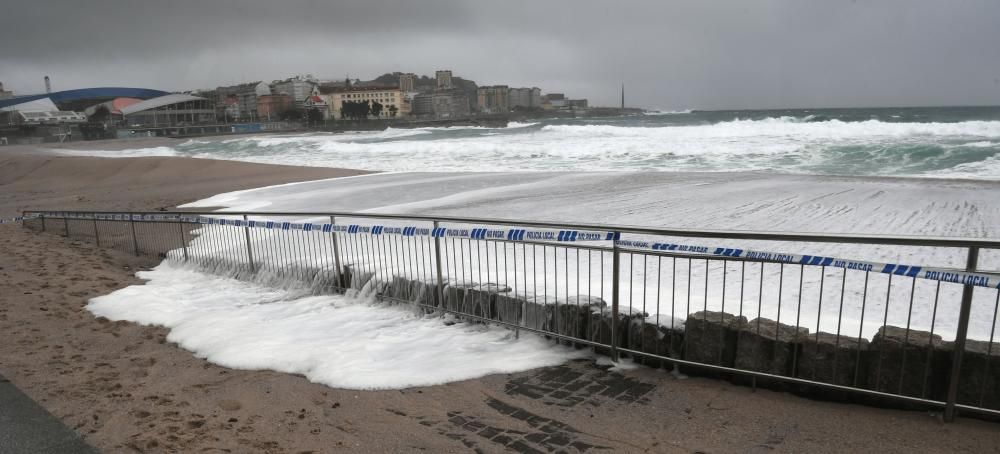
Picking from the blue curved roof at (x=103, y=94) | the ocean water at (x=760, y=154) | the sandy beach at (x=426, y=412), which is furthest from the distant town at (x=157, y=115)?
the sandy beach at (x=426, y=412)

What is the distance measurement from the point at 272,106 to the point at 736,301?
614 feet

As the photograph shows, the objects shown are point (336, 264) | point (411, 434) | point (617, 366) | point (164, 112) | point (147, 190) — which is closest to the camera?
point (411, 434)

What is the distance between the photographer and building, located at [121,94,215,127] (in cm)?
13188

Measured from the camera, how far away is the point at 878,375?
402 centimetres

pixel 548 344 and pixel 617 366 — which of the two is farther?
pixel 548 344

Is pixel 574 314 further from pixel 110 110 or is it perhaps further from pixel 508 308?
pixel 110 110

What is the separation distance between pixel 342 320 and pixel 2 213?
18320mm

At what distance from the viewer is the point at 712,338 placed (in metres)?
4.59

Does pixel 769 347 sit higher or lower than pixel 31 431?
higher

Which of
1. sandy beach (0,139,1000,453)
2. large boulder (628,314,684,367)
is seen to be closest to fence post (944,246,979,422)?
sandy beach (0,139,1000,453)

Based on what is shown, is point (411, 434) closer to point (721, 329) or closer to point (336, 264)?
point (721, 329)

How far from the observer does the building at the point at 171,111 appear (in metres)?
132

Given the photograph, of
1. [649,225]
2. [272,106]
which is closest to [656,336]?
[649,225]

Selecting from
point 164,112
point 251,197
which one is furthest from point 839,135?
point 164,112
